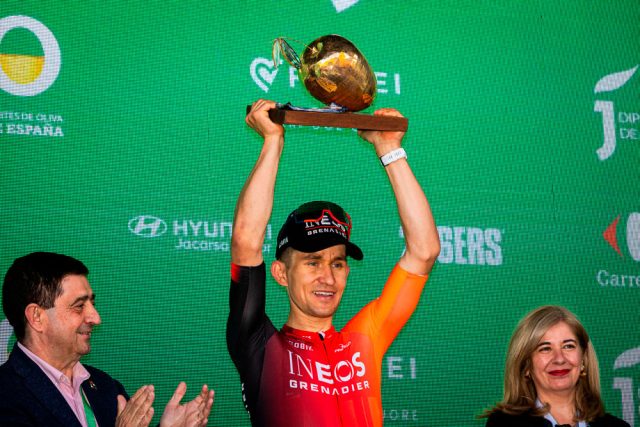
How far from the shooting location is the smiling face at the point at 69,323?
227 centimetres

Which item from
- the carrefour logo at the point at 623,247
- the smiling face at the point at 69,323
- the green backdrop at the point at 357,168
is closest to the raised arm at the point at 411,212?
the smiling face at the point at 69,323

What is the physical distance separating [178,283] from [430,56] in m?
1.56

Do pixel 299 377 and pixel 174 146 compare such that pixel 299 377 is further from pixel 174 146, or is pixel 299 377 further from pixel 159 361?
pixel 174 146

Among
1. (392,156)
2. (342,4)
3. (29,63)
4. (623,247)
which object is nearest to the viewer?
(392,156)

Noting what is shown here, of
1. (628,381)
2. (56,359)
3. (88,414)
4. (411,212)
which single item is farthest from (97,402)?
(628,381)

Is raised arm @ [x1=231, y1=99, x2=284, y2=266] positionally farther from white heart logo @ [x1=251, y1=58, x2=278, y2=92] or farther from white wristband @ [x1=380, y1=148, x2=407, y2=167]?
white heart logo @ [x1=251, y1=58, x2=278, y2=92]

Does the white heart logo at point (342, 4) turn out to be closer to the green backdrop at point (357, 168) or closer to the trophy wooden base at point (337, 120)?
the green backdrop at point (357, 168)

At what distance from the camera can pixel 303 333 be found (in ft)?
7.59

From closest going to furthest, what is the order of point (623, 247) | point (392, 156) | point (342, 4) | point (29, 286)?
point (29, 286) < point (392, 156) < point (342, 4) < point (623, 247)

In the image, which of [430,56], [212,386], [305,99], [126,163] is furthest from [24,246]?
[430,56]

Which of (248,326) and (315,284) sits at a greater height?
(315,284)

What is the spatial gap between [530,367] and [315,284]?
67cm

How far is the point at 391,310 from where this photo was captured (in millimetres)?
2383

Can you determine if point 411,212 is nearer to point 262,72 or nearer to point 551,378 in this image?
point 551,378
